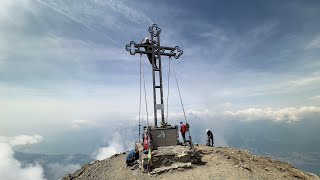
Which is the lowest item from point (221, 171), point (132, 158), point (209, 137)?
point (221, 171)

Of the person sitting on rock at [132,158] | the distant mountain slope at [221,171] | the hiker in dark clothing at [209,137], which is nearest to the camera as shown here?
the distant mountain slope at [221,171]

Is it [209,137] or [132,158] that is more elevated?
[209,137]

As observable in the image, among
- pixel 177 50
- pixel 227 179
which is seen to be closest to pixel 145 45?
pixel 177 50

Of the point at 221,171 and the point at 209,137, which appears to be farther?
the point at 209,137

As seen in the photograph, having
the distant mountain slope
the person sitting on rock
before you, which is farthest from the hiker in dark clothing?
the person sitting on rock

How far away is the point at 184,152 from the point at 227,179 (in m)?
3.26

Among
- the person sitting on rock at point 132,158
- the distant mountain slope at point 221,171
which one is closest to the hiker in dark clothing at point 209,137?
the distant mountain slope at point 221,171

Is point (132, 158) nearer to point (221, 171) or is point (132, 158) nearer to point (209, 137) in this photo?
point (221, 171)

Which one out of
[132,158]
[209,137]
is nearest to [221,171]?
[132,158]

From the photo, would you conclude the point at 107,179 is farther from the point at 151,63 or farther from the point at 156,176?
the point at 151,63

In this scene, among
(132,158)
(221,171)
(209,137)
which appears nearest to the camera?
(221,171)

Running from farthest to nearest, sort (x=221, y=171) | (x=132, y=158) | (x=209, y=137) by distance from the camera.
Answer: (x=209, y=137), (x=132, y=158), (x=221, y=171)

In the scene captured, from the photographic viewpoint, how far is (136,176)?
503 inches

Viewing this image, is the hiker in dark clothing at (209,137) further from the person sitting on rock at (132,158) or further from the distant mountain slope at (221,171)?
the person sitting on rock at (132,158)
